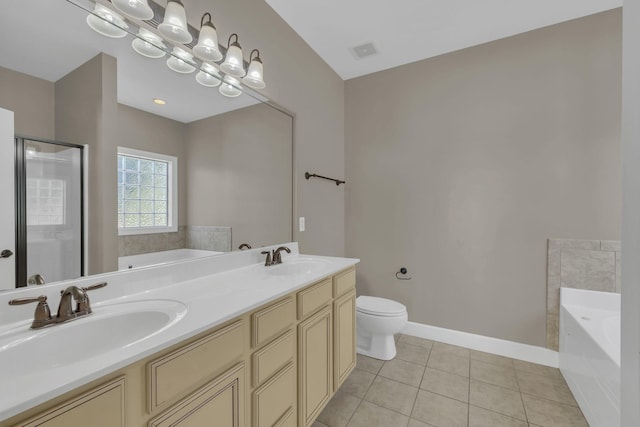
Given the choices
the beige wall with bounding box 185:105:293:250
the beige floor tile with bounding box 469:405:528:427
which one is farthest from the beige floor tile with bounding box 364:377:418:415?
the beige wall with bounding box 185:105:293:250

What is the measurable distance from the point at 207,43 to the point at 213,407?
1.58m

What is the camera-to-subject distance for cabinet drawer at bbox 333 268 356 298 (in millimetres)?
1697

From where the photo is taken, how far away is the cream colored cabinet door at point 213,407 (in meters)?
0.78

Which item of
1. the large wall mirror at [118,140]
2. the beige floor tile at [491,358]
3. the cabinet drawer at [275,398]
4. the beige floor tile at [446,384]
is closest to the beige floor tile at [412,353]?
the beige floor tile at [446,384]

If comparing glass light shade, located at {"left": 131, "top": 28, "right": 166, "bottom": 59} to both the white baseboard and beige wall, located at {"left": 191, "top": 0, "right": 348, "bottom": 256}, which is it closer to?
beige wall, located at {"left": 191, "top": 0, "right": 348, "bottom": 256}

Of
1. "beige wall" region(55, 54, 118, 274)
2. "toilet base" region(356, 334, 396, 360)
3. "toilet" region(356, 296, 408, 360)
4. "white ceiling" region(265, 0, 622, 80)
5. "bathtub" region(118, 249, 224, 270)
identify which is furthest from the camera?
"toilet base" region(356, 334, 396, 360)

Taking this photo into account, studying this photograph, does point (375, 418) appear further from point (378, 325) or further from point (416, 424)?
point (378, 325)

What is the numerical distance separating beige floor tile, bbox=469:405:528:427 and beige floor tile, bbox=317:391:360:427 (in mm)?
692

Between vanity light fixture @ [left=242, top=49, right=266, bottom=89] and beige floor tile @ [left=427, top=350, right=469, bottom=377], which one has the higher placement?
vanity light fixture @ [left=242, top=49, right=266, bottom=89]

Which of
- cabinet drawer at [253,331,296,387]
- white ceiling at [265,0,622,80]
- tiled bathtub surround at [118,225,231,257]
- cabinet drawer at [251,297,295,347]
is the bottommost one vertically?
cabinet drawer at [253,331,296,387]

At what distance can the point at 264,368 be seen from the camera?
3.66 feet

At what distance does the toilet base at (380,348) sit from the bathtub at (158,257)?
158 centimetres

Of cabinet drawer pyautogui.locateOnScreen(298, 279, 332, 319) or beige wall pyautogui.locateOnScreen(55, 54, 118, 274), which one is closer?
beige wall pyautogui.locateOnScreen(55, 54, 118, 274)

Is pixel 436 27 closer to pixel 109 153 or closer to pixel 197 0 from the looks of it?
pixel 197 0
